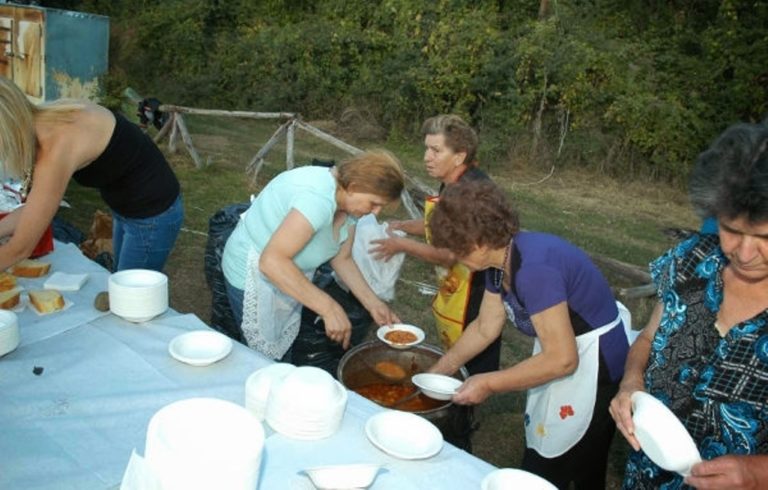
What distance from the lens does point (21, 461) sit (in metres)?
1.37

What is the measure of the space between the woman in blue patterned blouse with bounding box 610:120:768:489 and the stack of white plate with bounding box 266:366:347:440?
746mm

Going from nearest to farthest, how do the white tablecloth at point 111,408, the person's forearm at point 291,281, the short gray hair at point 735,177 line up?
the short gray hair at point 735,177
the white tablecloth at point 111,408
the person's forearm at point 291,281

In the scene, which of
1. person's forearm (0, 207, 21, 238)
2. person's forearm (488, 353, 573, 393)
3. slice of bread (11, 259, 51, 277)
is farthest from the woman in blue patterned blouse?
person's forearm (0, 207, 21, 238)

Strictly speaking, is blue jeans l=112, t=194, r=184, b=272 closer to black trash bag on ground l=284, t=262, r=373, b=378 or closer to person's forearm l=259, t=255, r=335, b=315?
black trash bag on ground l=284, t=262, r=373, b=378

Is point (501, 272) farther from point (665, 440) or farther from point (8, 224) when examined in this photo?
point (8, 224)

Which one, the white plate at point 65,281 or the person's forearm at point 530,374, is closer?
the person's forearm at point 530,374

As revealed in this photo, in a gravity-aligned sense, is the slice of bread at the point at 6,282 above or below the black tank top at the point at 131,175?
below

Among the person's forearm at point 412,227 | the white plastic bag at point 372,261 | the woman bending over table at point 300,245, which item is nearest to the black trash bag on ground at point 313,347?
the woman bending over table at point 300,245

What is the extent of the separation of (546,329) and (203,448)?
113cm

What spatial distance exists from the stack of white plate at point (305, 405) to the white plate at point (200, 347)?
41cm

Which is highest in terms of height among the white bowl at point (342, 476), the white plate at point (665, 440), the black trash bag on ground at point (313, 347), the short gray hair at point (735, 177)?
the short gray hair at point (735, 177)

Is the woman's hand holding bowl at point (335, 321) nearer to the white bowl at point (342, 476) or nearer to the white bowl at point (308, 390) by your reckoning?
the white bowl at point (308, 390)

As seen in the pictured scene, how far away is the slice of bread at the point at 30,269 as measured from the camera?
231 cm

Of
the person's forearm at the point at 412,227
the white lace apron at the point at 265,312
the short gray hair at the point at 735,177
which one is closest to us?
the short gray hair at the point at 735,177
